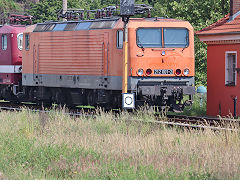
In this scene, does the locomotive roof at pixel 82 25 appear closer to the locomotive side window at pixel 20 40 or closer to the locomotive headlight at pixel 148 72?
the locomotive headlight at pixel 148 72

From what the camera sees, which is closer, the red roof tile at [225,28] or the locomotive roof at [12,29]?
the red roof tile at [225,28]

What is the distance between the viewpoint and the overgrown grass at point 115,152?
9797mm

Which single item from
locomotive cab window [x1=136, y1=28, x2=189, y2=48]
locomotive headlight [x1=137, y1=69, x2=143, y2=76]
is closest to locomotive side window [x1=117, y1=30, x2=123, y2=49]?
locomotive cab window [x1=136, y1=28, x2=189, y2=48]

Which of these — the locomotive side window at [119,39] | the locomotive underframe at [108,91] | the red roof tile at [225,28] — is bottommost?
the locomotive underframe at [108,91]

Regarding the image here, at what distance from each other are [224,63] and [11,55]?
31.5 ft

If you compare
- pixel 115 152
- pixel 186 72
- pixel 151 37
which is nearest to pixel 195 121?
pixel 186 72

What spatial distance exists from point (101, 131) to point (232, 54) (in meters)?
8.51

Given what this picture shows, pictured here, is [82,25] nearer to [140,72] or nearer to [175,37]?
[140,72]

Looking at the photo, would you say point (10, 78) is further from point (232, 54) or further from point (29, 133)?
point (29, 133)

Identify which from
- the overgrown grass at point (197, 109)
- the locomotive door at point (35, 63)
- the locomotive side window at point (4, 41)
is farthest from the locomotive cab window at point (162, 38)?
the locomotive side window at point (4, 41)

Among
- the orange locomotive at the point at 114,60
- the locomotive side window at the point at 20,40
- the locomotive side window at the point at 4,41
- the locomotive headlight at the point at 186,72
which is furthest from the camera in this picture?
the locomotive side window at the point at 4,41

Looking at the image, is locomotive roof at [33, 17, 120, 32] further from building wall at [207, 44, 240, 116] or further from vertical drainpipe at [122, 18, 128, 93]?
building wall at [207, 44, 240, 116]

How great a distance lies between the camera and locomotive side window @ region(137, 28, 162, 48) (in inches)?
758

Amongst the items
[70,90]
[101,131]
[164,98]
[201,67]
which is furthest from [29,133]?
[201,67]
